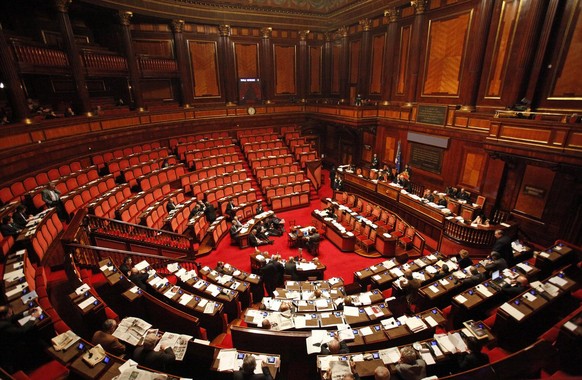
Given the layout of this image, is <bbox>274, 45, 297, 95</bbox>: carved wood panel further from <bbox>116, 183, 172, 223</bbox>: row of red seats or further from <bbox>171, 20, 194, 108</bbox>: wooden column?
<bbox>116, 183, 172, 223</bbox>: row of red seats

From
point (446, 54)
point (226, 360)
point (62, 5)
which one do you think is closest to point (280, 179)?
point (446, 54)

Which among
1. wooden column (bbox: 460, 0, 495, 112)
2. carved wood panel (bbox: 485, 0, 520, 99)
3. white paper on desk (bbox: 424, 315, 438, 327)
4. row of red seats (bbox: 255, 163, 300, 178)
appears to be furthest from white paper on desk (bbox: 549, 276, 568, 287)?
row of red seats (bbox: 255, 163, 300, 178)

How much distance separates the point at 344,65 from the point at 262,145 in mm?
6102

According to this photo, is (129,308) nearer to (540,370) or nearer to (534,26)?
(540,370)

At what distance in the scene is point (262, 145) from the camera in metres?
13.3

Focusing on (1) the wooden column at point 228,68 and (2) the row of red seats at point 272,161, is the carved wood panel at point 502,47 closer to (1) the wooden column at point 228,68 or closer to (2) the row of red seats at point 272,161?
(2) the row of red seats at point 272,161

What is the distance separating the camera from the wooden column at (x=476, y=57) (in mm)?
8148

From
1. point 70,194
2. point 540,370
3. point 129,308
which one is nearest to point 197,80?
point 70,194

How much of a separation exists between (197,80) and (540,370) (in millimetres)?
14274

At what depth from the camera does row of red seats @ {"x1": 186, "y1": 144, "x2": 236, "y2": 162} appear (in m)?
11.1

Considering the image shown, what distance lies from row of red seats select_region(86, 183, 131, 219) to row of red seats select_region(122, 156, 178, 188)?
656mm

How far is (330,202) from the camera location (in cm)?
1000

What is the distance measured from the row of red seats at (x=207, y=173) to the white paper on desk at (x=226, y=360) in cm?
690

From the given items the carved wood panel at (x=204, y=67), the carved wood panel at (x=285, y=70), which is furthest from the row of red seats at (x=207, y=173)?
the carved wood panel at (x=285, y=70)
